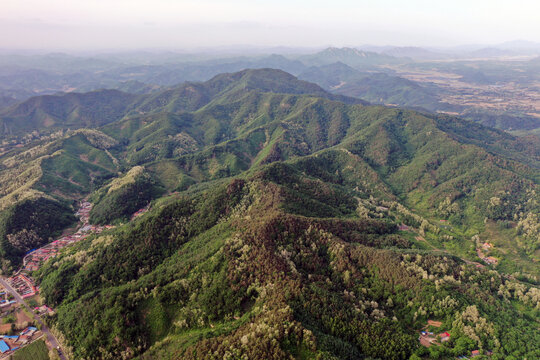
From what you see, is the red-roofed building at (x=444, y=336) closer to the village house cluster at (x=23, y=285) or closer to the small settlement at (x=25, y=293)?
the small settlement at (x=25, y=293)

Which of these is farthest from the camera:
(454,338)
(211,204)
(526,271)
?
(211,204)

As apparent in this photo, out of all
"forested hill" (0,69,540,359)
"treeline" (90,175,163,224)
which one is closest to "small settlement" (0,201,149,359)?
"treeline" (90,175,163,224)

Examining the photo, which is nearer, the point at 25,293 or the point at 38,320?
the point at 38,320

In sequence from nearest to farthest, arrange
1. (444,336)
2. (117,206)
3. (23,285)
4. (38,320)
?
(444,336), (38,320), (23,285), (117,206)

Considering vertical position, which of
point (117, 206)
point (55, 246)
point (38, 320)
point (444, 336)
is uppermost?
point (444, 336)

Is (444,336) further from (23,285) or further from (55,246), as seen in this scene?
(55,246)

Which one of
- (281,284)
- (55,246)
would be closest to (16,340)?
(55,246)

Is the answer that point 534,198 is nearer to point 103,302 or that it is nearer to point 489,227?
point 489,227

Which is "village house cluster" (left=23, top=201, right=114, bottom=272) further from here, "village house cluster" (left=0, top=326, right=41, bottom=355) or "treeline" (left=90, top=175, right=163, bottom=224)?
"village house cluster" (left=0, top=326, right=41, bottom=355)

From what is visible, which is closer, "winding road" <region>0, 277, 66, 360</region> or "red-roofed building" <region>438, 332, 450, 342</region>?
"red-roofed building" <region>438, 332, 450, 342</region>

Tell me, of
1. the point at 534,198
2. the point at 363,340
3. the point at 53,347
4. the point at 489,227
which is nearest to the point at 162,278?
the point at 53,347

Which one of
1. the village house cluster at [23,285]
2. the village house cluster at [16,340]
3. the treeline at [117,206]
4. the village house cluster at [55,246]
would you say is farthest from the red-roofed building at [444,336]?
the treeline at [117,206]
